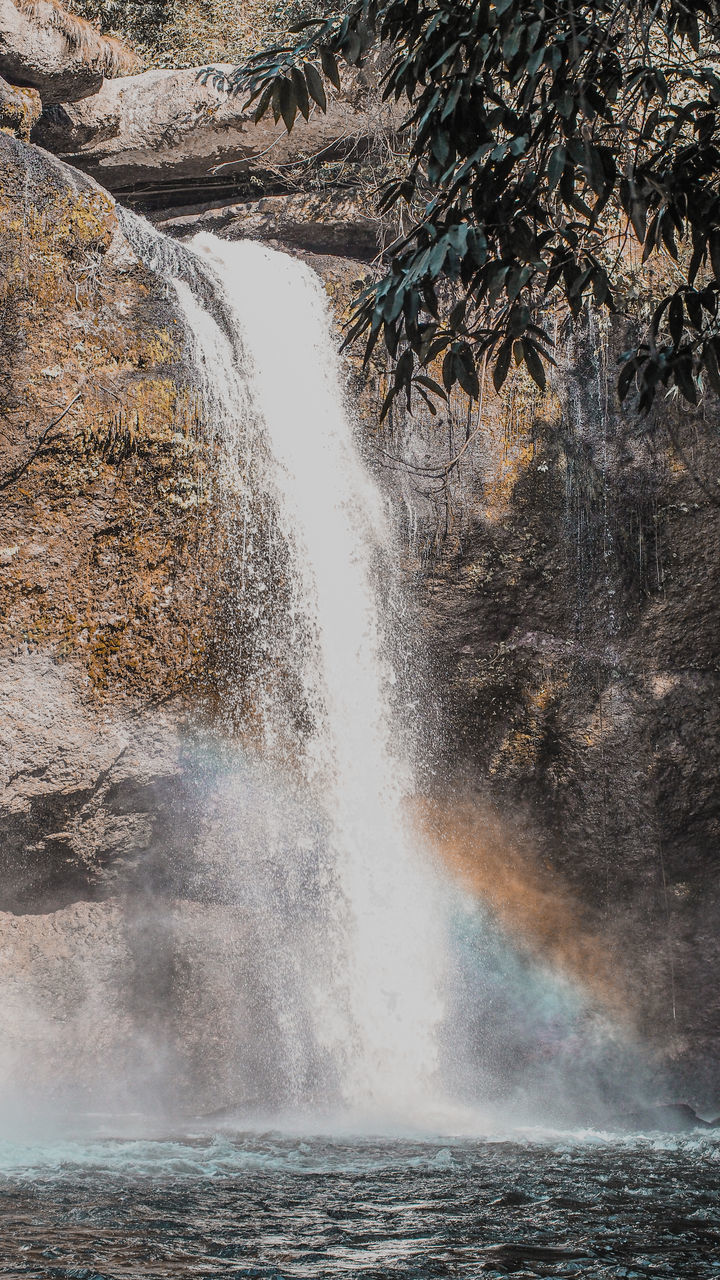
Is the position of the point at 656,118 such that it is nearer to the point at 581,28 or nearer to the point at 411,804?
the point at 581,28

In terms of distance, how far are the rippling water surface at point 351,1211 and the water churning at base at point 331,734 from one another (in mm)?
1776

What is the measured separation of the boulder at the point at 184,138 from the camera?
10.8 m

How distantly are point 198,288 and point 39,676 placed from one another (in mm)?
3823

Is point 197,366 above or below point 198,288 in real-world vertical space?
below

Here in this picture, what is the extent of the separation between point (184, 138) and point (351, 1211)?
1041 cm

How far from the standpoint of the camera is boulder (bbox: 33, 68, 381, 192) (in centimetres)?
1077

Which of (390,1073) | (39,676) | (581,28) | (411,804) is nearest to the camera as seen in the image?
(581,28)

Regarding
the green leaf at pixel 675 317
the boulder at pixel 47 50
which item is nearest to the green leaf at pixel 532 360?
the green leaf at pixel 675 317

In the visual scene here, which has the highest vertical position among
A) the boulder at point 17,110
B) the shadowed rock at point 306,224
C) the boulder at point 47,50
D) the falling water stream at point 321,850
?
the boulder at point 47,50

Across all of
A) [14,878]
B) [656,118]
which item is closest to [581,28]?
[656,118]

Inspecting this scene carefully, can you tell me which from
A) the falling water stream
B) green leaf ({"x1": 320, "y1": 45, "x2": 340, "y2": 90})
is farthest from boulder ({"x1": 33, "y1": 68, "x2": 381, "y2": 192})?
green leaf ({"x1": 320, "y1": 45, "x2": 340, "y2": 90})

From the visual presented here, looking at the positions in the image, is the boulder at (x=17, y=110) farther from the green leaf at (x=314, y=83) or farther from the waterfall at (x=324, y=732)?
the green leaf at (x=314, y=83)

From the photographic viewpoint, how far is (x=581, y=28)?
3303mm

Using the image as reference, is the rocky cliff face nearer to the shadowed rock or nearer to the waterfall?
the waterfall
